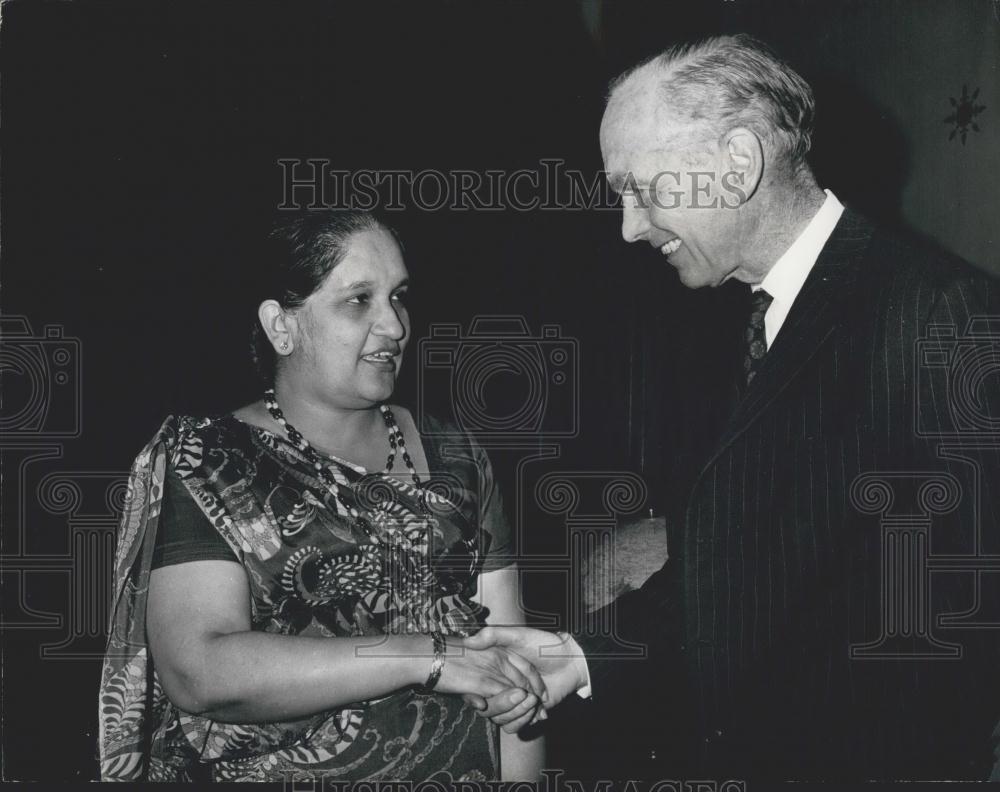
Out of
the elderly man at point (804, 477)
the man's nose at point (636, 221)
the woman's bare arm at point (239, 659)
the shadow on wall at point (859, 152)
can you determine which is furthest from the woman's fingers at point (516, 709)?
the shadow on wall at point (859, 152)

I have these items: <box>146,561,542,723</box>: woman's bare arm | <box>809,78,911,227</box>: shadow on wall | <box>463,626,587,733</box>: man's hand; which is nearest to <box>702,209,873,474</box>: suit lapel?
<box>463,626,587,733</box>: man's hand

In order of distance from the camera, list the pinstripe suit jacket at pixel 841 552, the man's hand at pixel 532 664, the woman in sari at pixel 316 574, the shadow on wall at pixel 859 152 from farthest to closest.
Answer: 1. the shadow on wall at pixel 859 152
2. the man's hand at pixel 532 664
3. the woman in sari at pixel 316 574
4. the pinstripe suit jacket at pixel 841 552

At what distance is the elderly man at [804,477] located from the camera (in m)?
1.51

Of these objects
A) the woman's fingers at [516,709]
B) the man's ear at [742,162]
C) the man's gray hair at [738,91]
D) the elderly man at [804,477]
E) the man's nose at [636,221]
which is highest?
the man's gray hair at [738,91]

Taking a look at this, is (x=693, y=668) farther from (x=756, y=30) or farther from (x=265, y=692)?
(x=756, y=30)

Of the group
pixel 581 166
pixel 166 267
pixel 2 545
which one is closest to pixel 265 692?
pixel 2 545

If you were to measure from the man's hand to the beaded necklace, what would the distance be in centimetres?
36

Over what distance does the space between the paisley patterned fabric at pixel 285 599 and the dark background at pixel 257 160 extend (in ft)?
1.00

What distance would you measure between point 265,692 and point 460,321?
4.14 ft

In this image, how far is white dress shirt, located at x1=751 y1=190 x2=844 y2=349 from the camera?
1618mm

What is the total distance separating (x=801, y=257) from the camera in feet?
5.34

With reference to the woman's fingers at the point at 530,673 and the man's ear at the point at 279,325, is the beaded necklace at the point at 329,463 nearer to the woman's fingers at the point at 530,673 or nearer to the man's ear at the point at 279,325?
the man's ear at the point at 279,325

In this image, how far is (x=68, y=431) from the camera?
1901mm

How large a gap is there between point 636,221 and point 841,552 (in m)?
0.79
